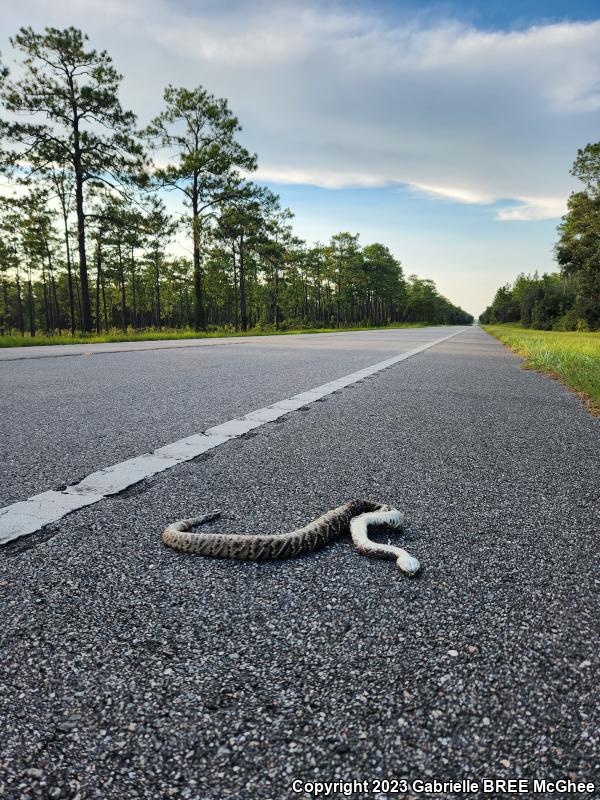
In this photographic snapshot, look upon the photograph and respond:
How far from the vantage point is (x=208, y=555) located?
1997 mm

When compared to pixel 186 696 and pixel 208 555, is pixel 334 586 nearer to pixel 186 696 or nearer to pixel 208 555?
pixel 208 555

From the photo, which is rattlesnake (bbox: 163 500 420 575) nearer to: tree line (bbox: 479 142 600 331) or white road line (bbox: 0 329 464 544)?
white road line (bbox: 0 329 464 544)

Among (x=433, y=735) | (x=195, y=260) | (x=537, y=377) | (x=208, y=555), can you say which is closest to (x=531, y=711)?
(x=433, y=735)

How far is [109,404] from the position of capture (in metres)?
5.24

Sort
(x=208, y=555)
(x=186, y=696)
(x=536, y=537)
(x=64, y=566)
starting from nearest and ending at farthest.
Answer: (x=186, y=696) → (x=64, y=566) → (x=208, y=555) → (x=536, y=537)

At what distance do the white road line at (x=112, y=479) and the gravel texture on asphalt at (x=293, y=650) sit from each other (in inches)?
4.5

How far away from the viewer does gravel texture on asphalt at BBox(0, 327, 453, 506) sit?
126 inches

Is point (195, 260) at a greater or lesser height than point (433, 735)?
greater

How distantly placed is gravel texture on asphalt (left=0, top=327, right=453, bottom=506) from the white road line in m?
0.11

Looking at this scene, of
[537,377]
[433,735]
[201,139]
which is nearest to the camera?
[433,735]

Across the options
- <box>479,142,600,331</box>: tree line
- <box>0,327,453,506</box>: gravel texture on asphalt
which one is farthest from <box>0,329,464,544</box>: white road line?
<box>479,142,600,331</box>: tree line

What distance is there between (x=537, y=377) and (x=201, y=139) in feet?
90.5

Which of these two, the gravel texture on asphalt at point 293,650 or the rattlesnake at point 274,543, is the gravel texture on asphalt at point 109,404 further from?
the rattlesnake at point 274,543

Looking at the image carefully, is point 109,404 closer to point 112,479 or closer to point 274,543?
point 112,479
